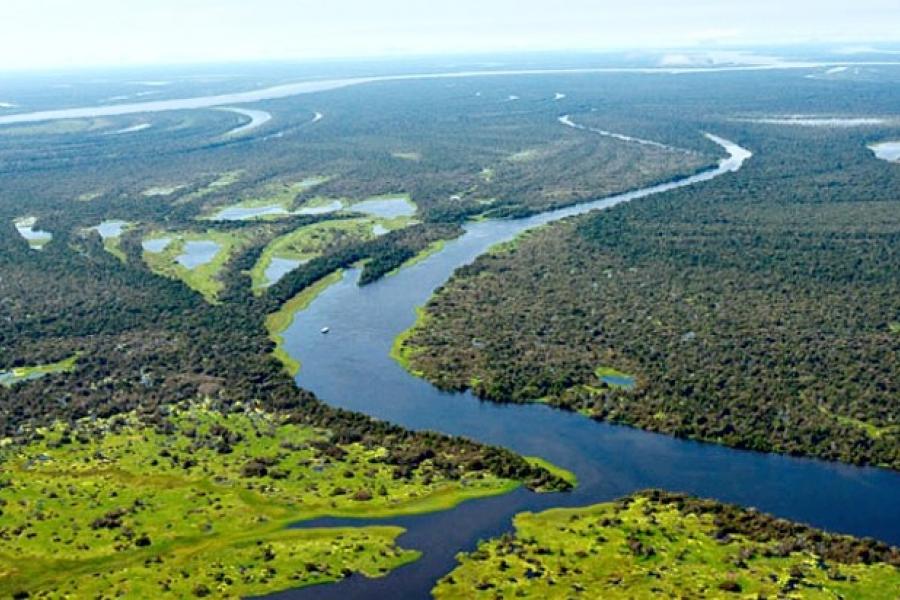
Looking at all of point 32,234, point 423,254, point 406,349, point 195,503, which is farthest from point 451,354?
point 32,234

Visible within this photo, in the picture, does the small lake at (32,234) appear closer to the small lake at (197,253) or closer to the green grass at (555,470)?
the small lake at (197,253)

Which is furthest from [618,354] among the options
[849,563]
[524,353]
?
[849,563]

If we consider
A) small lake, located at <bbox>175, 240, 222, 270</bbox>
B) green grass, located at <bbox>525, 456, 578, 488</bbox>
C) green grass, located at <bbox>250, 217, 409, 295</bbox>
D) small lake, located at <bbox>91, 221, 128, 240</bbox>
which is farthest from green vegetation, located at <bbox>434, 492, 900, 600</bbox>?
small lake, located at <bbox>91, 221, 128, 240</bbox>

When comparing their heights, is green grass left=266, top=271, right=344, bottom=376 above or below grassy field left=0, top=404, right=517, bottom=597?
above

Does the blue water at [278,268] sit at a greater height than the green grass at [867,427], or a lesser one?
greater

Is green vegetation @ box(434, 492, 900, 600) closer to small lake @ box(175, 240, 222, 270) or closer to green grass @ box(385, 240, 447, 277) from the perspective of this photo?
green grass @ box(385, 240, 447, 277)

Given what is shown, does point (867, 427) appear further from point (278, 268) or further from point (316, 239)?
point (316, 239)

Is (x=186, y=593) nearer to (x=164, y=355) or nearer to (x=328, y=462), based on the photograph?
(x=328, y=462)

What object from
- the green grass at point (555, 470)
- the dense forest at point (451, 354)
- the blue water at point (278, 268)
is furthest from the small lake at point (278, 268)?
the green grass at point (555, 470)
